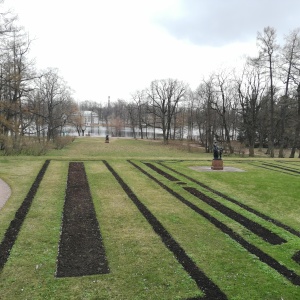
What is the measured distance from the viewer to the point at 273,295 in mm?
4633

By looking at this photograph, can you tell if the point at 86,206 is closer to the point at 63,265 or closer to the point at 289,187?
the point at 63,265

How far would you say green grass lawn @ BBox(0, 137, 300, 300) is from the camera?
4.70 m

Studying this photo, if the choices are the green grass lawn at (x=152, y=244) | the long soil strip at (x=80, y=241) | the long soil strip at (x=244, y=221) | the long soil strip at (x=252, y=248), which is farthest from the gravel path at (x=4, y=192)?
the long soil strip at (x=244, y=221)

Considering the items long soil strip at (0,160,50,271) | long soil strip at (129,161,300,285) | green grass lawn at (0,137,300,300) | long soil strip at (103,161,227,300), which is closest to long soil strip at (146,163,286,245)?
green grass lawn at (0,137,300,300)

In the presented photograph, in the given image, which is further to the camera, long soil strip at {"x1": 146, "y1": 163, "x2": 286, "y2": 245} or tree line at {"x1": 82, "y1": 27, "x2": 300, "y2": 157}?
tree line at {"x1": 82, "y1": 27, "x2": 300, "y2": 157}

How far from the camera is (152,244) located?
6410 mm

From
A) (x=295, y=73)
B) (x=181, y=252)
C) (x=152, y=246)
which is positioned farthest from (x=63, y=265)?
(x=295, y=73)

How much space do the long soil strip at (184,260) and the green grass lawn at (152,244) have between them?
0.34 feet

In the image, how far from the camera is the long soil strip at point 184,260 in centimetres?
468

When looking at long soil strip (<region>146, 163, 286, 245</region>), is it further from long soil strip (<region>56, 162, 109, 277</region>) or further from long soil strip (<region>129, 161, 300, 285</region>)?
long soil strip (<region>56, 162, 109, 277</region>)

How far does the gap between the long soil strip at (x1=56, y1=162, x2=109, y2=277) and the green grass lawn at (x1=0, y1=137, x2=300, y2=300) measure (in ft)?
0.53

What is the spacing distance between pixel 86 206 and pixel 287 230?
577cm

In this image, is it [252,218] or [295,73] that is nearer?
[252,218]

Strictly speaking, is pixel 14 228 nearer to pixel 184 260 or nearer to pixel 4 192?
pixel 4 192
